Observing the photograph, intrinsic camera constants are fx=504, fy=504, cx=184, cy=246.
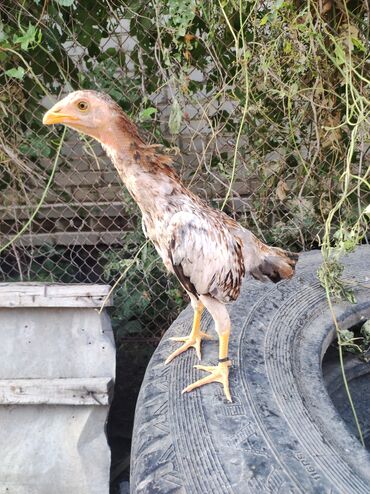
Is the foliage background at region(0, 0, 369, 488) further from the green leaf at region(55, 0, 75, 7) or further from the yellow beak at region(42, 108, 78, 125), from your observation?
the yellow beak at region(42, 108, 78, 125)

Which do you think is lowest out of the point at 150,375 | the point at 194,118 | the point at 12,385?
the point at 12,385

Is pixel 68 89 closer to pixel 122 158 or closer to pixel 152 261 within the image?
pixel 152 261

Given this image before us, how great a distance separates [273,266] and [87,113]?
→ 0.70 metres

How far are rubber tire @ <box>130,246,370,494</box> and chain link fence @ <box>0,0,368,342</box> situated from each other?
0.54 m

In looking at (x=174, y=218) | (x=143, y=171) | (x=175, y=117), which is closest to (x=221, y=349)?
(x=174, y=218)

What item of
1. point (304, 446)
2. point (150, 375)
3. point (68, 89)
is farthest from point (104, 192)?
point (304, 446)

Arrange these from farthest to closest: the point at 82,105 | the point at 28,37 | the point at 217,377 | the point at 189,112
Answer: the point at 189,112, the point at 28,37, the point at 217,377, the point at 82,105

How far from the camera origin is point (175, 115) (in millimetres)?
1929

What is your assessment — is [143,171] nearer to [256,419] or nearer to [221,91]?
[256,419]

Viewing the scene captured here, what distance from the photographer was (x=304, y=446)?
3.81ft

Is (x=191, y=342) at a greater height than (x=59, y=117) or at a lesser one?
lesser

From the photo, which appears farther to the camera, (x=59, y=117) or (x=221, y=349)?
(x=221, y=349)

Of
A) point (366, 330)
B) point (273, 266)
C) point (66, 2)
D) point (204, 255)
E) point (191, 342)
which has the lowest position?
point (366, 330)

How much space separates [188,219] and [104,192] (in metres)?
1.62
